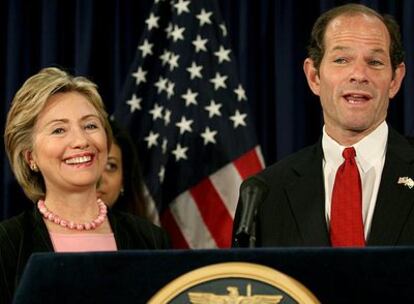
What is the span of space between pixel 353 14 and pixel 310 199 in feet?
1.88

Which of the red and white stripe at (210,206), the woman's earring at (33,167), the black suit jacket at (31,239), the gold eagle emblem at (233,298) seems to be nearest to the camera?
the gold eagle emblem at (233,298)

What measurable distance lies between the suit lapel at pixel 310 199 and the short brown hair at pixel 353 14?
11.5 inches

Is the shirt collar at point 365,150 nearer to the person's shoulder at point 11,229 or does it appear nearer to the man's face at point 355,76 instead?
the man's face at point 355,76

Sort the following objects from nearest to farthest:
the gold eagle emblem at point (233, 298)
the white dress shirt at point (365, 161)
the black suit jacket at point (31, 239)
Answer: the gold eagle emblem at point (233, 298) < the black suit jacket at point (31, 239) < the white dress shirt at point (365, 161)

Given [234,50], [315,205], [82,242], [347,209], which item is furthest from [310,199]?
[234,50]

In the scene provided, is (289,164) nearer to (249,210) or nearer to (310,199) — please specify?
(310,199)

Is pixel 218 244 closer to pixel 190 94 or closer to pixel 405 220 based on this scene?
pixel 190 94

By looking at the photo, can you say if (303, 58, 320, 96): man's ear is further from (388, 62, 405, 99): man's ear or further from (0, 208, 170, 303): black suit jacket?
(0, 208, 170, 303): black suit jacket

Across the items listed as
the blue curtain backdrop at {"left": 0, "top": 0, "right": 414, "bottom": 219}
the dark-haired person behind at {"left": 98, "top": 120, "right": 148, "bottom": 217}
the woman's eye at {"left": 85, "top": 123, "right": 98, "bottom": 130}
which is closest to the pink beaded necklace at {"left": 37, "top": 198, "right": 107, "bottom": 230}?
the woman's eye at {"left": 85, "top": 123, "right": 98, "bottom": 130}

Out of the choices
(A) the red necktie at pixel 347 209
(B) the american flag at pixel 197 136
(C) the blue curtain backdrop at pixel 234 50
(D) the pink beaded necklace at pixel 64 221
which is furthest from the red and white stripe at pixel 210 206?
(A) the red necktie at pixel 347 209

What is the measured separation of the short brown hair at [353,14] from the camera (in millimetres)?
2507

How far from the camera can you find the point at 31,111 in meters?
2.46

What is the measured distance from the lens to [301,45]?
384 cm

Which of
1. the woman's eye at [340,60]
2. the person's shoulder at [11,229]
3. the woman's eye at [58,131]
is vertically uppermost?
the woman's eye at [340,60]
